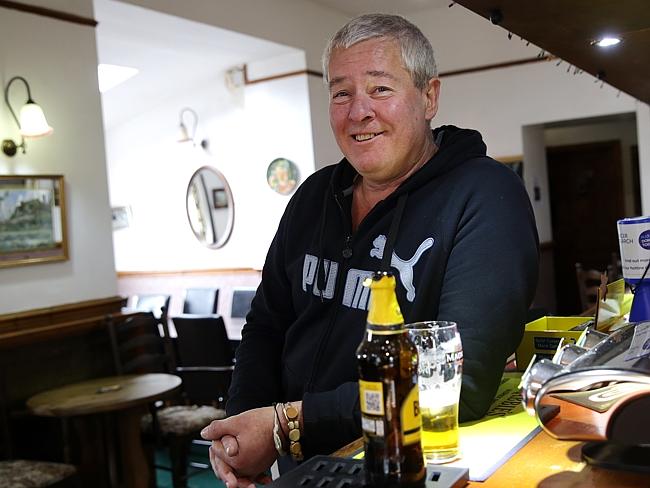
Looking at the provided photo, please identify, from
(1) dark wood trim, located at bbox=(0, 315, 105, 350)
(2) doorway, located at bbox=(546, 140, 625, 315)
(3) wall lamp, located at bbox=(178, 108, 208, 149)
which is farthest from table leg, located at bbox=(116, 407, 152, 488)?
(2) doorway, located at bbox=(546, 140, 625, 315)

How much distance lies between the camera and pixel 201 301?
6.61 metres

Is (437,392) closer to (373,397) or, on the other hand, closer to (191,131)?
(373,397)

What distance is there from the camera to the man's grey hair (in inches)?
55.2

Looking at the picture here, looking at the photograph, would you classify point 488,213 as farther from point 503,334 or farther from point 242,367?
point 242,367

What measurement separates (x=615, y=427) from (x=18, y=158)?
12.4ft

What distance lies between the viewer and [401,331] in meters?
0.89

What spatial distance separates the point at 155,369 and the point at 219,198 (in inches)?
123

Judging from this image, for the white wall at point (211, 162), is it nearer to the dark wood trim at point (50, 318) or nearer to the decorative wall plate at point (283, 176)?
the decorative wall plate at point (283, 176)

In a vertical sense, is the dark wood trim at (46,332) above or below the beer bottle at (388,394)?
below

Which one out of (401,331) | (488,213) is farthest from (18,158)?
(401,331)

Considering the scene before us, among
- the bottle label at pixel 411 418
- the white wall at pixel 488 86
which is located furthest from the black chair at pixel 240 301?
the bottle label at pixel 411 418

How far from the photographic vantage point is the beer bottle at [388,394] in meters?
0.87

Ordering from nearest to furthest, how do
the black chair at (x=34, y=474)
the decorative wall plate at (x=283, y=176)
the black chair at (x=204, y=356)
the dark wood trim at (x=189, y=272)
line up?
the black chair at (x=34, y=474) < the black chair at (x=204, y=356) < the decorative wall plate at (x=283, y=176) < the dark wood trim at (x=189, y=272)

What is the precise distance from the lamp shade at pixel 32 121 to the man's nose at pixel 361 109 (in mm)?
3012
